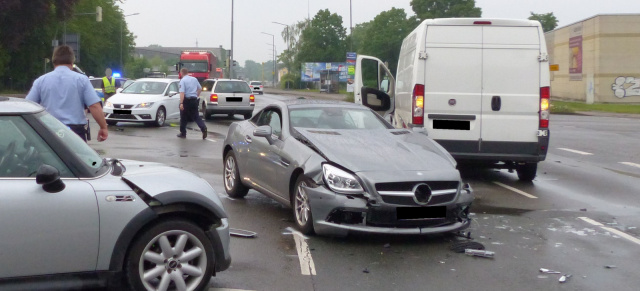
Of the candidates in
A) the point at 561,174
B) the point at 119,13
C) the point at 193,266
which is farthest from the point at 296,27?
the point at 193,266

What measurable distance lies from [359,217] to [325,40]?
96681mm

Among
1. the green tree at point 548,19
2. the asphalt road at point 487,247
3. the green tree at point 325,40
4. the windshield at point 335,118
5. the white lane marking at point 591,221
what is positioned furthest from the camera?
the green tree at point 548,19

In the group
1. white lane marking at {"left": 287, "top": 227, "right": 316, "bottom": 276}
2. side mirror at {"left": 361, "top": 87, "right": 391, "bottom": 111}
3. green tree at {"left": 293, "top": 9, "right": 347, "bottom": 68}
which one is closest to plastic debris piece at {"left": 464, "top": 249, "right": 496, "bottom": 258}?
white lane marking at {"left": 287, "top": 227, "right": 316, "bottom": 276}

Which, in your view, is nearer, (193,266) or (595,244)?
(193,266)

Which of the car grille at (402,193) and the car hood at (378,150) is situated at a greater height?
the car hood at (378,150)

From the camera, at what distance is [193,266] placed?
5.49 metres

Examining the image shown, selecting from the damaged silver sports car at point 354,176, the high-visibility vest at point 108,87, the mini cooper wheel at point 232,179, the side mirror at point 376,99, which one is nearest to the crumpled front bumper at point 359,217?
the damaged silver sports car at point 354,176

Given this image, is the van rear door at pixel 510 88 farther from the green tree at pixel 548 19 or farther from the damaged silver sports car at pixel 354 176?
the green tree at pixel 548 19

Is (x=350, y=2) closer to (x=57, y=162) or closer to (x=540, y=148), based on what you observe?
(x=540, y=148)

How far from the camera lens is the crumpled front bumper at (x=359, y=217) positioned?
24.0ft

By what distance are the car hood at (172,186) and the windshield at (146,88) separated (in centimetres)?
1902

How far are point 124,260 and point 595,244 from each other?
191 inches

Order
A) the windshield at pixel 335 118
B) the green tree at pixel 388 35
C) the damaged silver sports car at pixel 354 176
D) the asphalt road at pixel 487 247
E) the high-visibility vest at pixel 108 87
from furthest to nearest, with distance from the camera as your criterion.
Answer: the green tree at pixel 388 35, the high-visibility vest at pixel 108 87, the windshield at pixel 335 118, the damaged silver sports car at pixel 354 176, the asphalt road at pixel 487 247

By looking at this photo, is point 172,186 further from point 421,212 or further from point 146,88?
point 146,88
